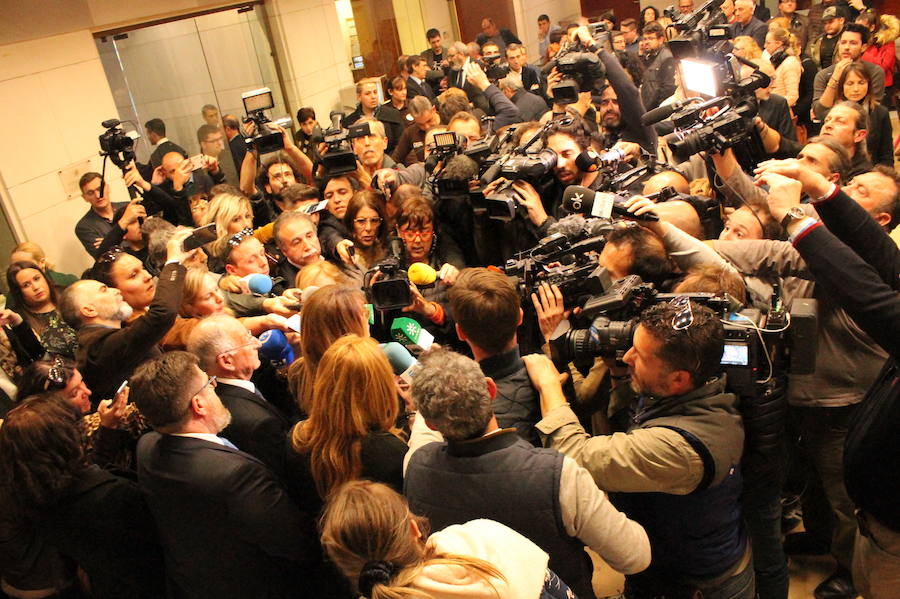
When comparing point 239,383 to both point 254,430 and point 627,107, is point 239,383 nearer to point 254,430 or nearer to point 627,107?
point 254,430

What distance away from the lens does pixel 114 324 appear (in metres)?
3.30

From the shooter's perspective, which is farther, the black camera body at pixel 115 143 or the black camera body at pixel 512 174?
the black camera body at pixel 115 143

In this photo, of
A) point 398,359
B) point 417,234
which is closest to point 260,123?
point 417,234

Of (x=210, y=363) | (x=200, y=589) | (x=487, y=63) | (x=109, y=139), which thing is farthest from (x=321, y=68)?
(x=200, y=589)

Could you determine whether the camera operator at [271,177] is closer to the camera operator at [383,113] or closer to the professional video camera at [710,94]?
the camera operator at [383,113]

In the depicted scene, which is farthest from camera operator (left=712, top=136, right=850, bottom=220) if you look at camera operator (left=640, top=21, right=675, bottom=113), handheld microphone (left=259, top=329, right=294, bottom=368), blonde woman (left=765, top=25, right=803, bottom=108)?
camera operator (left=640, top=21, right=675, bottom=113)

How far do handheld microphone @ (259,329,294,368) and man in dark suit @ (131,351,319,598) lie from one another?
0.63m

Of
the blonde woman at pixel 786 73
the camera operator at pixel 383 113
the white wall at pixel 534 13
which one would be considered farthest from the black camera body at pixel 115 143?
the white wall at pixel 534 13

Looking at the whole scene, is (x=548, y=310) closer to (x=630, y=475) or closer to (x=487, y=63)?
(x=630, y=475)

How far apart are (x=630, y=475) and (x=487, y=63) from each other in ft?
19.9

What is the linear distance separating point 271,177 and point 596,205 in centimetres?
284

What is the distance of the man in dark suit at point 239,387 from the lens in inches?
96.5

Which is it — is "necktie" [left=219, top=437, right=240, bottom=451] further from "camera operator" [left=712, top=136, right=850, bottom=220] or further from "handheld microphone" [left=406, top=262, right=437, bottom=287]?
"camera operator" [left=712, top=136, right=850, bottom=220]

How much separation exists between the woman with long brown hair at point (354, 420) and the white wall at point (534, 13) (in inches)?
460
